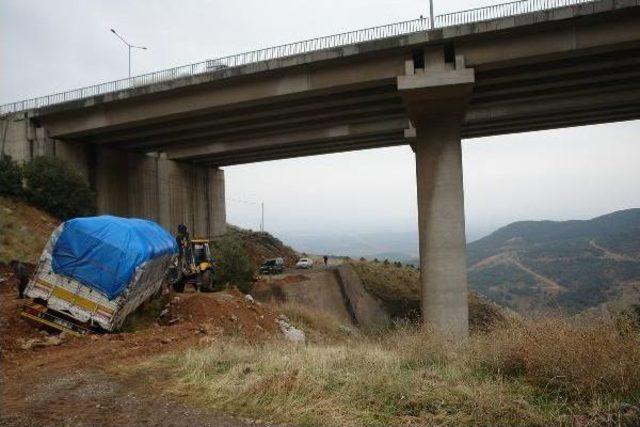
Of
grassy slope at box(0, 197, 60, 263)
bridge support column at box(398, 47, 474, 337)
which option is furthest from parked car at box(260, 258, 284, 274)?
bridge support column at box(398, 47, 474, 337)

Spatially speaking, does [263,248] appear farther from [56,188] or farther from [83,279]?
[83,279]

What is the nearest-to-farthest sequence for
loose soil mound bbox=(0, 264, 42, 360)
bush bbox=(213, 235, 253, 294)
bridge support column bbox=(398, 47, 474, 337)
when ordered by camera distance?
1. loose soil mound bbox=(0, 264, 42, 360)
2. bridge support column bbox=(398, 47, 474, 337)
3. bush bbox=(213, 235, 253, 294)

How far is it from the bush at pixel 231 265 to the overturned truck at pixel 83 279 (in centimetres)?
1384

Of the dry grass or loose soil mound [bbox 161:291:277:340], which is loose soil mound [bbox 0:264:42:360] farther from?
the dry grass

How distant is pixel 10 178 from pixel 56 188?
252cm

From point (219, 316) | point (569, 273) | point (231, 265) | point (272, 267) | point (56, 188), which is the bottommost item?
point (569, 273)

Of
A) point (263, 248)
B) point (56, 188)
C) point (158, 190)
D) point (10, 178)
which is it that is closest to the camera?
point (10, 178)

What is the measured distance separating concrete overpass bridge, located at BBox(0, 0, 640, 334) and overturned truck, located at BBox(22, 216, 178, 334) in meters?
9.02

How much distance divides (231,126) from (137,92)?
5.94 meters

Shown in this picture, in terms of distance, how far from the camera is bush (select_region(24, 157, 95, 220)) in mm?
27773

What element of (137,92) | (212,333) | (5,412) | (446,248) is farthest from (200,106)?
(5,412)

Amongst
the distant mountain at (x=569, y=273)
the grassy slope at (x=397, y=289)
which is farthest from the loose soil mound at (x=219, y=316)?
the distant mountain at (x=569, y=273)

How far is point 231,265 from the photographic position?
2602 centimetres

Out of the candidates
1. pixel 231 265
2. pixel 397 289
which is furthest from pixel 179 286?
pixel 397 289
